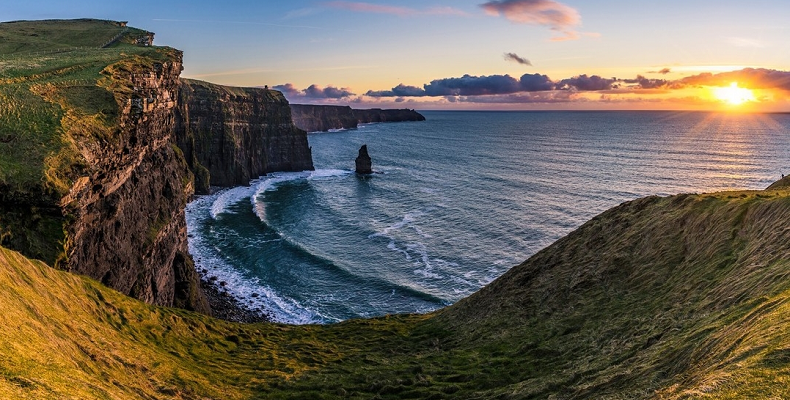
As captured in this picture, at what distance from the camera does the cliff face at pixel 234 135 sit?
108m

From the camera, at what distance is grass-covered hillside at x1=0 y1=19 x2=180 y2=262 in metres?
24.3

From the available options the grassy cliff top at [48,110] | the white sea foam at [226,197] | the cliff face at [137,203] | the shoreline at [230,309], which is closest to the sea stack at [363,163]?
the white sea foam at [226,197]

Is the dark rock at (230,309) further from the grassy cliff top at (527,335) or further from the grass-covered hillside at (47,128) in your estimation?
the grass-covered hillside at (47,128)

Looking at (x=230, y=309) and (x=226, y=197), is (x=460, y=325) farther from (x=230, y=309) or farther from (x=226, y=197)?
(x=226, y=197)

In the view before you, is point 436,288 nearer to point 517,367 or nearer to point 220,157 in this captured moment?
point 517,367

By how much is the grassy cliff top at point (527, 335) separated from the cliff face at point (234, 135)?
8304 centimetres

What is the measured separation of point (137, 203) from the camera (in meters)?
36.3

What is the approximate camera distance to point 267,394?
22.2 metres

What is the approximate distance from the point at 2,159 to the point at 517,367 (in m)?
28.1

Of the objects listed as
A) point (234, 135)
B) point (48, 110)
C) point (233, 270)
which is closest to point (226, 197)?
point (234, 135)

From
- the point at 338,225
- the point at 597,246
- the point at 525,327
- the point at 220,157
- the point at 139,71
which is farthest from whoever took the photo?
the point at 220,157

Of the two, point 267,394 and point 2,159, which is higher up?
point 2,159

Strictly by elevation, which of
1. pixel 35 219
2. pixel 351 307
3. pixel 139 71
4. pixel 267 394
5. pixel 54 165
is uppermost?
pixel 139 71

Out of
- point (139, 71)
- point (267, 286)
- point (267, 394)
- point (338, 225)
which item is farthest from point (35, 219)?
point (338, 225)
